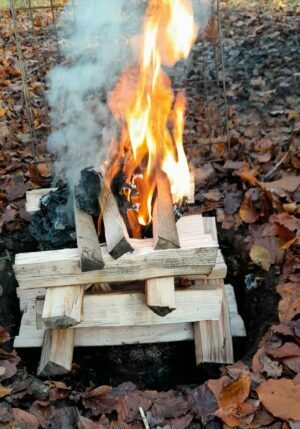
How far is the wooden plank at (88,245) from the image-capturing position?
234cm

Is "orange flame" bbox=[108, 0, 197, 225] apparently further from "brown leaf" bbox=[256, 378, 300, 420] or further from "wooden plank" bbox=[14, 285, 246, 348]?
"brown leaf" bbox=[256, 378, 300, 420]

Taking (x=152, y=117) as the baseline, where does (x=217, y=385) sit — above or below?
below

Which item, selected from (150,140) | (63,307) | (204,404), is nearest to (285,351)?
(204,404)

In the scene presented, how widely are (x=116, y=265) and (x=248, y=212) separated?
1177 mm

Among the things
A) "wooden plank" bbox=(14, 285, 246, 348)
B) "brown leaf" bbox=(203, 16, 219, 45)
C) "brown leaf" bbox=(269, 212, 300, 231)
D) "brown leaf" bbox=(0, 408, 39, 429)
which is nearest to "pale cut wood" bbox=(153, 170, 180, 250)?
"wooden plank" bbox=(14, 285, 246, 348)

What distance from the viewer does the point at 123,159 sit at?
298 cm

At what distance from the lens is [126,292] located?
2547 millimetres

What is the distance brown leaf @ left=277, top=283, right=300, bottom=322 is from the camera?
248cm

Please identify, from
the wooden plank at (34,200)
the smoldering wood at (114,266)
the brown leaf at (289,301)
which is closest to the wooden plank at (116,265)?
the smoldering wood at (114,266)

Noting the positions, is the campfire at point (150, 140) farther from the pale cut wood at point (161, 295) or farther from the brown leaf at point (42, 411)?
the brown leaf at point (42, 411)

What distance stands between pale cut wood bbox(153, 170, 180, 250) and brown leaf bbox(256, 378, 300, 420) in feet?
2.36

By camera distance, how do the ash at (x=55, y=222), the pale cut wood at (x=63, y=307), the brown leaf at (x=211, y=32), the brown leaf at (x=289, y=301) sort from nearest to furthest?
1. the pale cut wood at (x=63, y=307)
2. the brown leaf at (x=289, y=301)
3. the ash at (x=55, y=222)
4. the brown leaf at (x=211, y=32)

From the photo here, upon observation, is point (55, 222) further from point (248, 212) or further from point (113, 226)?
point (248, 212)

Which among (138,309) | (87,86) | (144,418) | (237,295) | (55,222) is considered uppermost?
(87,86)
